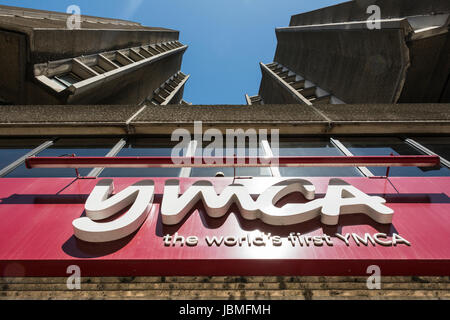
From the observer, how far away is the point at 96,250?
10.5 feet

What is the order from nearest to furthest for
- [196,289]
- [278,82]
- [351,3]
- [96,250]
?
1. [196,289]
2. [96,250]
3. [351,3]
4. [278,82]

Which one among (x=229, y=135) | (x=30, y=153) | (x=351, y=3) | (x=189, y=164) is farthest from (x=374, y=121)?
(x=351, y=3)

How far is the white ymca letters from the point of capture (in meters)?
3.44

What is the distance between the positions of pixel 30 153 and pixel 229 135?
16.5ft

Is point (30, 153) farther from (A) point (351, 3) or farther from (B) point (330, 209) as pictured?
(A) point (351, 3)

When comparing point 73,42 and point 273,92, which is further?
point 273,92

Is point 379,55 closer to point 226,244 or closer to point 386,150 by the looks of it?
point 386,150

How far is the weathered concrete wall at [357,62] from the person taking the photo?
1205 centimetres

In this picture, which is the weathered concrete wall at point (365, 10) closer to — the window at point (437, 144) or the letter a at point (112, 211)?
the window at point (437, 144)

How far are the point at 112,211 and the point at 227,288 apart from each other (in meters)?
2.10

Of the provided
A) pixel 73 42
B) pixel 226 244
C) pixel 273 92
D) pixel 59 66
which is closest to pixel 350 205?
pixel 226 244

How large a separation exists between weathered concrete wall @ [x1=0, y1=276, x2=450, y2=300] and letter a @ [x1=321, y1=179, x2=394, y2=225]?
84cm

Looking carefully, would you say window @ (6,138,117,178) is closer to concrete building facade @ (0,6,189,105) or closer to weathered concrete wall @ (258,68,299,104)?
concrete building facade @ (0,6,189,105)

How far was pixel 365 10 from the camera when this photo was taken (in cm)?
1848
